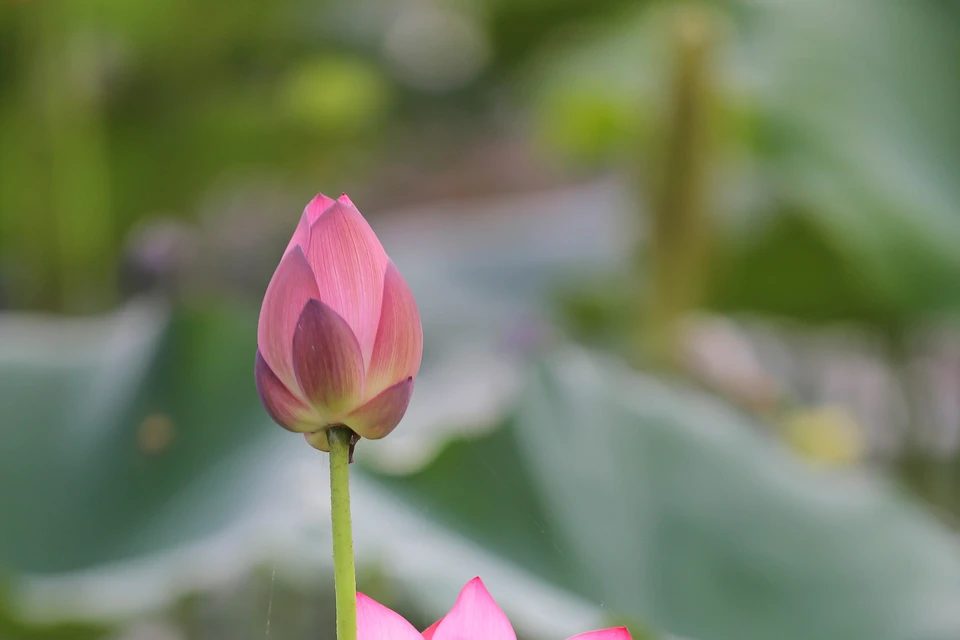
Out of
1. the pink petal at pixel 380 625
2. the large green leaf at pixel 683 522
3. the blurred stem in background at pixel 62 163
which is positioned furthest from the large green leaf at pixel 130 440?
the blurred stem in background at pixel 62 163

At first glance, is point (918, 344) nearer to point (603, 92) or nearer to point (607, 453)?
point (603, 92)

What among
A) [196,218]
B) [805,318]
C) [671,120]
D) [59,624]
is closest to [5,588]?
[59,624]

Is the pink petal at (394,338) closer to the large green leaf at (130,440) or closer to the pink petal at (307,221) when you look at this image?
the pink petal at (307,221)

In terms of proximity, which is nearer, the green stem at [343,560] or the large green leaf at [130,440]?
the green stem at [343,560]

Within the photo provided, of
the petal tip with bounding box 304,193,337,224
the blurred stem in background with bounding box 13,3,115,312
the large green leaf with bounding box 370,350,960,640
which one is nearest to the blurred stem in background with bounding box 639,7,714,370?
the large green leaf with bounding box 370,350,960,640

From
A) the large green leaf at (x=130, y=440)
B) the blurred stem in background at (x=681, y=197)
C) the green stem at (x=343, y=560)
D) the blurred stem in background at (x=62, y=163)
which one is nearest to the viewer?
the green stem at (x=343, y=560)
